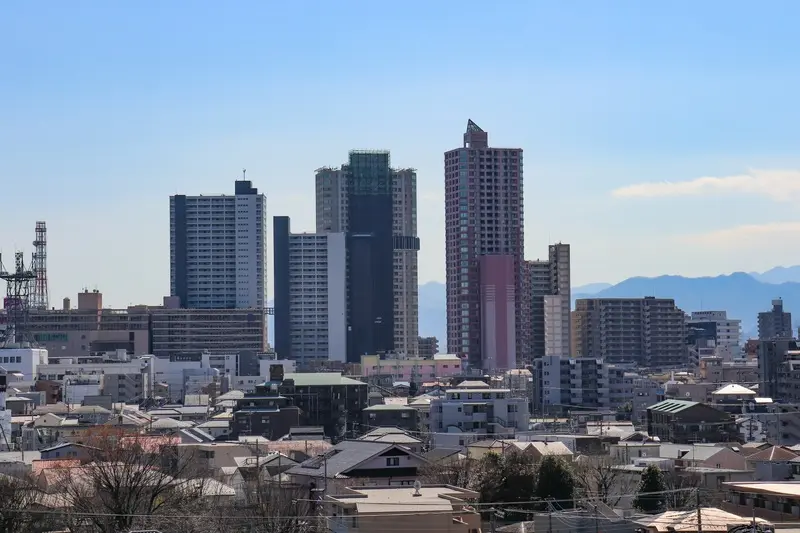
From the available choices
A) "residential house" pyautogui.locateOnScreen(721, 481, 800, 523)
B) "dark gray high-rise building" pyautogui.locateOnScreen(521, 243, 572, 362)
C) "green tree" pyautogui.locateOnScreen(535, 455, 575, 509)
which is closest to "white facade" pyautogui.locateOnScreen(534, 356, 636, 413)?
"dark gray high-rise building" pyautogui.locateOnScreen(521, 243, 572, 362)

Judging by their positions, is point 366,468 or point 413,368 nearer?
point 366,468

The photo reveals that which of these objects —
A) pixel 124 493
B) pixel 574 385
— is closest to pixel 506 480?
pixel 124 493

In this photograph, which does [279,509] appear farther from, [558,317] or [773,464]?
[558,317]

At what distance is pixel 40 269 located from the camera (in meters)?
101

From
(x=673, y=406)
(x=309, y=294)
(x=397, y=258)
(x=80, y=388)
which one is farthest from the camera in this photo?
(x=397, y=258)

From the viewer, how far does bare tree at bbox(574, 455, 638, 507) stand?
3132 cm

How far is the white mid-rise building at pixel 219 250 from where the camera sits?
122m

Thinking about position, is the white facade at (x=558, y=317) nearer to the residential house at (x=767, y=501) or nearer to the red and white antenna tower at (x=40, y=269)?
the red and white antenna tower at (x=40, y=269)

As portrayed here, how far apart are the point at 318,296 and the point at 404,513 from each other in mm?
94289

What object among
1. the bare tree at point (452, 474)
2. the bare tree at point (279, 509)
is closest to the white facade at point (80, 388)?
the bare tree at point (452, 474)

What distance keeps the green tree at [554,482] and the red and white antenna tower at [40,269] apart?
233 feet

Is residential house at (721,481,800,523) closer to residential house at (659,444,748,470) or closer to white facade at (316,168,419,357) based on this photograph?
residential house at (659,444,748,470)

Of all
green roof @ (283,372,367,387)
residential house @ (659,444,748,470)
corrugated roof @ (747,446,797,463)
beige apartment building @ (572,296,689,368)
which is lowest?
residential house @ (659,444,748,470)

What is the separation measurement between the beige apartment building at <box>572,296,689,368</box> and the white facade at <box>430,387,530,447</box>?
212 ft
